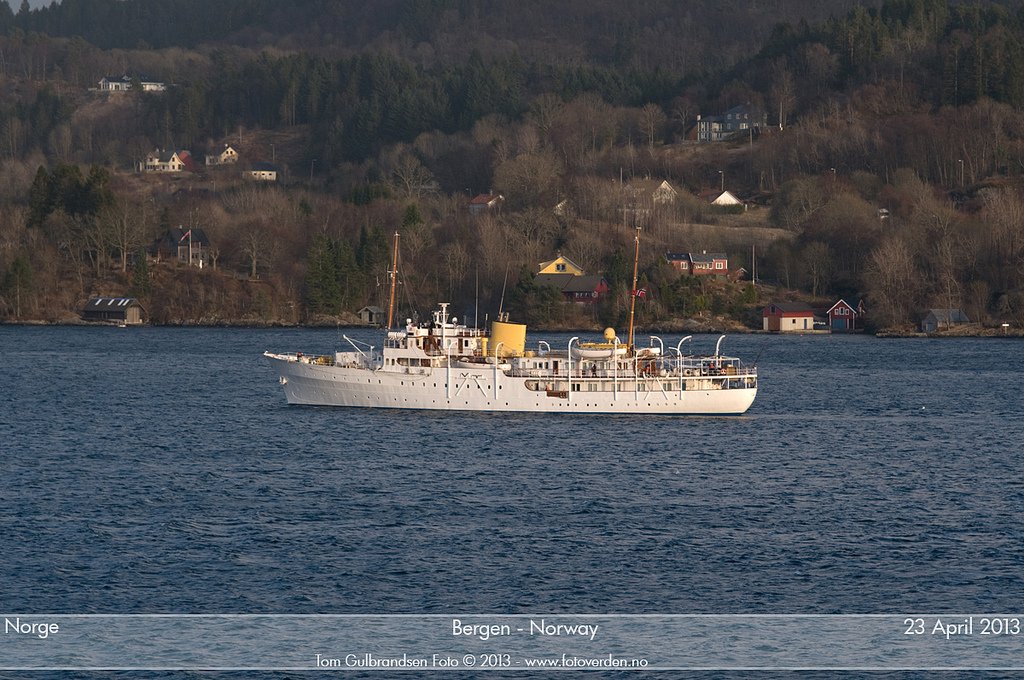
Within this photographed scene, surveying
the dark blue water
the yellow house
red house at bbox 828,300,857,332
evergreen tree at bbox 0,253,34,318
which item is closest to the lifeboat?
the dark blue water

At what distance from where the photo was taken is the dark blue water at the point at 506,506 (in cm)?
4216

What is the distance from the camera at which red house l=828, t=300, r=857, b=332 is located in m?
165

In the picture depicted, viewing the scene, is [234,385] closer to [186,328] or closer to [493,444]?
[493,444]

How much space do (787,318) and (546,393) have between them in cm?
Result: 8415

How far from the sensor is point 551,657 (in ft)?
120

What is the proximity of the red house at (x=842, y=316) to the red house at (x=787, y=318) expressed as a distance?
3063 millimetres

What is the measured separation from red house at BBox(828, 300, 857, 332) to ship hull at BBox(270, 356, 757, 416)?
85.4m

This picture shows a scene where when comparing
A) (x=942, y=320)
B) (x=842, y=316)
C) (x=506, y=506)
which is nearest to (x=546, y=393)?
(x=506, y=506)

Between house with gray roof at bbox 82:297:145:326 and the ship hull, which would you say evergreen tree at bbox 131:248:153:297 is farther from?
the ship hull

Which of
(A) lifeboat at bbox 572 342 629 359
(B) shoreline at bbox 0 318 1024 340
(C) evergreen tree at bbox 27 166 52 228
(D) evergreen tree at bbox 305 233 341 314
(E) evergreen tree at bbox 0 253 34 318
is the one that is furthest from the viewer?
(C) evergreen tree at bbox 27 166 52 228

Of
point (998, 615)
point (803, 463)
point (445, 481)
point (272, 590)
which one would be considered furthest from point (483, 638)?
point (803, 463)

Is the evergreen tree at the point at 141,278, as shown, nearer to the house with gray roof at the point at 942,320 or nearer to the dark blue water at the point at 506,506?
the dark blue water at the point at 506,506

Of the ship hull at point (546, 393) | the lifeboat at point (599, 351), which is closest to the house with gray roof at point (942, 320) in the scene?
the ship hull at point (546, 393)

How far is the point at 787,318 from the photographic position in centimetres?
16075
